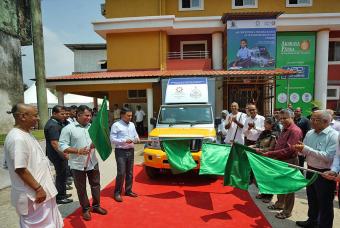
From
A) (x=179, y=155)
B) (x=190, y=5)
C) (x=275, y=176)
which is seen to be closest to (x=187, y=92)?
(x=179, y=155)

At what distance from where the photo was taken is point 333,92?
19.3 metres

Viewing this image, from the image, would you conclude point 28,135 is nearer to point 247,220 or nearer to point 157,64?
point 247,220

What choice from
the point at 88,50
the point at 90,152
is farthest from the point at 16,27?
the point at 90,152

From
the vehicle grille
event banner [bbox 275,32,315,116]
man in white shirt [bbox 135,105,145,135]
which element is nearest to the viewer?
the vehicle grille

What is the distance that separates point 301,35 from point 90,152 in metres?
17.7

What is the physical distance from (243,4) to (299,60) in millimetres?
5225

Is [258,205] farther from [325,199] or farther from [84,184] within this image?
[84,184]

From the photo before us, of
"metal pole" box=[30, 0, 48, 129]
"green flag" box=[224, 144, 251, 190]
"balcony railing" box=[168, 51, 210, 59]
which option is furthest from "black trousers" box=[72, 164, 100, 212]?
"balcony railing" box=[168, 51, 210, 59]

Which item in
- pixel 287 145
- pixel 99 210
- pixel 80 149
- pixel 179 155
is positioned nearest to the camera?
pixel 80 149

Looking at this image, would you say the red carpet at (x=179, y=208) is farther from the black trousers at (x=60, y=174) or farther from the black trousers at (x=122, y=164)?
the black trousers at (x=60, y=174)

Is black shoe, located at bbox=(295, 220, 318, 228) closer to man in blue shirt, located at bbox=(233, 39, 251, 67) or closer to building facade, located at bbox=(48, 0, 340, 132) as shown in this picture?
building facade, located at bbox=(48, 0, 340, 132)

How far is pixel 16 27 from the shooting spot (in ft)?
57.2

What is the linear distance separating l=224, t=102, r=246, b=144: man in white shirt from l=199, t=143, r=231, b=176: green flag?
135 centimetres

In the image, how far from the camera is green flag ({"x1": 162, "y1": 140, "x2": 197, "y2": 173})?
6.34 metres
